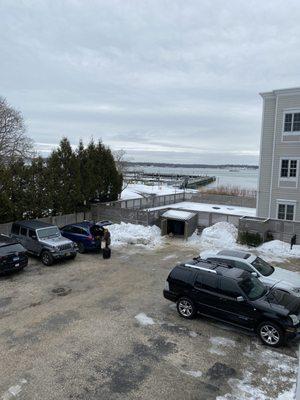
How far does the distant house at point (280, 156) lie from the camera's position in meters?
25.5

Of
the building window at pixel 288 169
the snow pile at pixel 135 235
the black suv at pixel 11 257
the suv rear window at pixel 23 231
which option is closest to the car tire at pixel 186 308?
the black suv at pixel 11 257

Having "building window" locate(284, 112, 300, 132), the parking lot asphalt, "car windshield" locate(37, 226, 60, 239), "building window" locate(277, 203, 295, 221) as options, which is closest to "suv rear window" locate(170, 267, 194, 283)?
the parking lot asphalt

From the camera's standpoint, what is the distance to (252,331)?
10070 millimetres

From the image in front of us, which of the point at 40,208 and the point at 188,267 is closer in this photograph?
the point at 188,267

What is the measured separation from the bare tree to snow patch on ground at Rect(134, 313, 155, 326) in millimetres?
35322

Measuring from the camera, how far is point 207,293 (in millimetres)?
10945

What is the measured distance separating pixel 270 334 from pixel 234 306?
46.7 inches

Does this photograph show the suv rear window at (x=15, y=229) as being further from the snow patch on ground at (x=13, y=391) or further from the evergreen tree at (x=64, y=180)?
the snow patch on ground at (x=13, y=391)

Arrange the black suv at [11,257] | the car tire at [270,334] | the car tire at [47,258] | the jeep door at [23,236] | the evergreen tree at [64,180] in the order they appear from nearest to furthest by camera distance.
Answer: the car tire at [270,334]
the black suv at [11,257]
the car tire at [47,258]
the jeep door at [23,236]
the evergreen tree at [64,180]

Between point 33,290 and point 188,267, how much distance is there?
6171mm

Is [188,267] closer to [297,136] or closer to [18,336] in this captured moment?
[18,336]

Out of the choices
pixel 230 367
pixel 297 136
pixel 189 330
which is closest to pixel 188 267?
pixel 189 330

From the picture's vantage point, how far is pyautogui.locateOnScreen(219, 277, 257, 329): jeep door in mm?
10031

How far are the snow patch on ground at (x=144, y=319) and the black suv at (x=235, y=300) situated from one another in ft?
3.20
